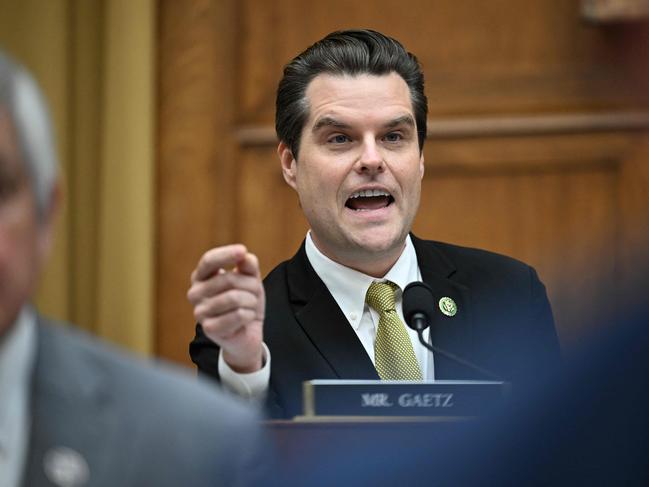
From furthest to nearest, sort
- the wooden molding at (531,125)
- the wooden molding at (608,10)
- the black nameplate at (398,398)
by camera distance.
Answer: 1. the wooden molding at (531,125)
2. the wooden molding at (608,10)
3. the black nameplate at (398,398)

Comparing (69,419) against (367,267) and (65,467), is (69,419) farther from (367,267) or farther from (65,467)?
(367,267)

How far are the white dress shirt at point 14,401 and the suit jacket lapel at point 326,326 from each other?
4.54 ft

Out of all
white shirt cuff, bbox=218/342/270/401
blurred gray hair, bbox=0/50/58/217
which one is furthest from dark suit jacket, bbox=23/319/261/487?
white shirt cuff, bbox=218/342/270/401

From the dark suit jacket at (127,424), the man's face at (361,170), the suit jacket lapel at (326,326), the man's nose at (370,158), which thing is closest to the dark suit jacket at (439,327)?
the suit jacket lapel at (326,326)

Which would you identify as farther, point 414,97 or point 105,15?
point 105,15

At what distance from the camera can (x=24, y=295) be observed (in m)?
1.12

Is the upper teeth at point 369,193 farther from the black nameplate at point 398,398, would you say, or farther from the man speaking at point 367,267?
the black nameplate at point 398,398

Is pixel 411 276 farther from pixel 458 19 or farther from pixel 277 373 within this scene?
pixel 458 19

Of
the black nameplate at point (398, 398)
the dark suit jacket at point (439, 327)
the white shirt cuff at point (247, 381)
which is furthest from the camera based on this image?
the dark suit jacket at point (439, 327)

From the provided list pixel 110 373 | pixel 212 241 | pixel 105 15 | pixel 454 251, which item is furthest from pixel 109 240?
pixel 110 373

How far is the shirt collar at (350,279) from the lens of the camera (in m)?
2.63

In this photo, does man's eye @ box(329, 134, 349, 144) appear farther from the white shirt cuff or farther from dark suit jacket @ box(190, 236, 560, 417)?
the white shirt cuff

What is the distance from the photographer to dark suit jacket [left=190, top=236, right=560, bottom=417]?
2.48m

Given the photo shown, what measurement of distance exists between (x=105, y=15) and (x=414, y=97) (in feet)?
4.83
